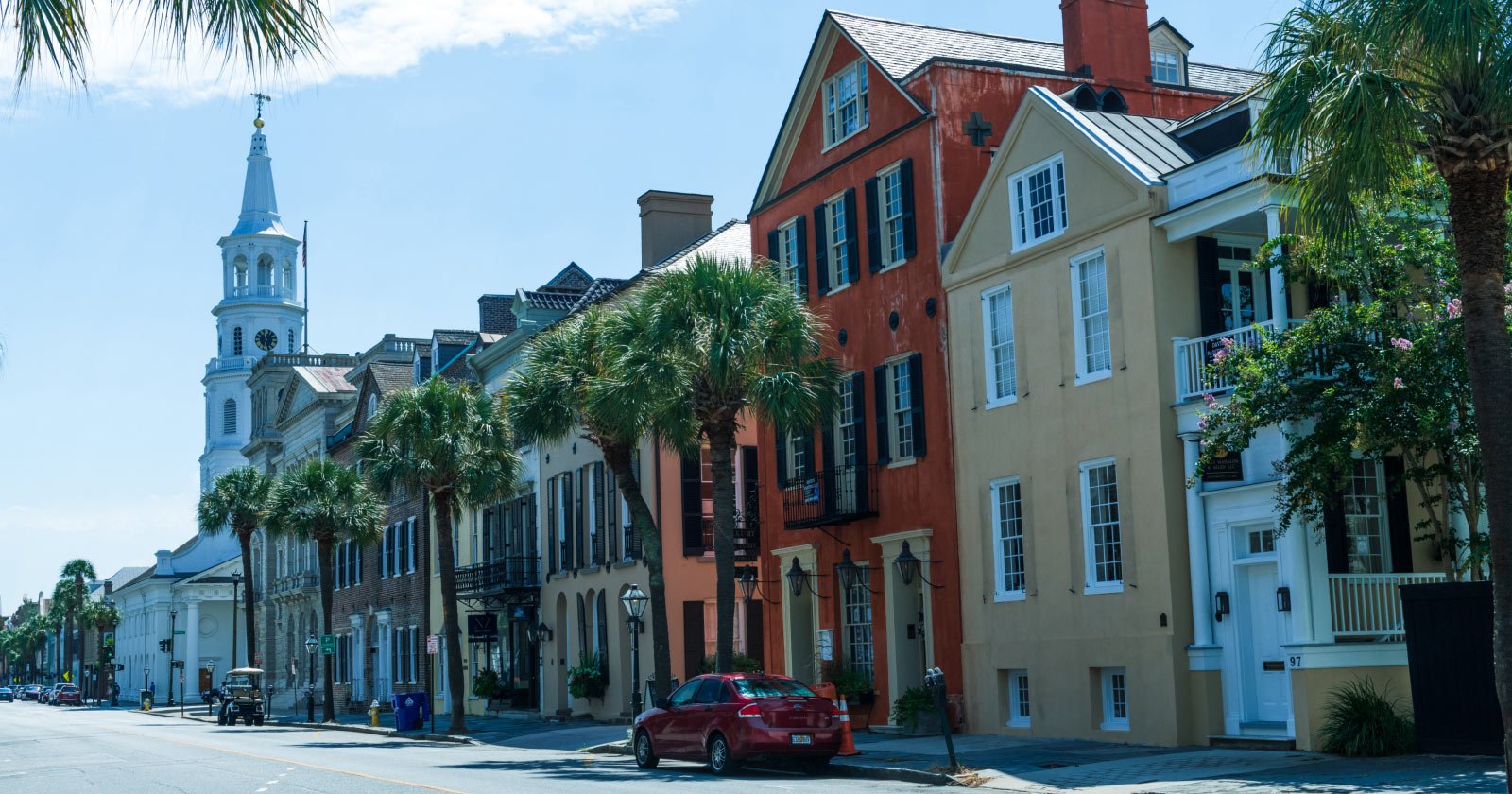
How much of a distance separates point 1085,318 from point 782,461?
32.6ft

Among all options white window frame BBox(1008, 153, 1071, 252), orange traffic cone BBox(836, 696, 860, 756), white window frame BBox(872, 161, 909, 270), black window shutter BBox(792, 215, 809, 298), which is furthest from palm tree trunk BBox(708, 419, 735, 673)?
white window frame BBox(1008, 153, 1071, 252)

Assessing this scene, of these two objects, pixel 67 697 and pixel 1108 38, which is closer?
pixel 1108 38

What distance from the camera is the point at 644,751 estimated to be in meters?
24.5

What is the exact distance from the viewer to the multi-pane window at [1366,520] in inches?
830

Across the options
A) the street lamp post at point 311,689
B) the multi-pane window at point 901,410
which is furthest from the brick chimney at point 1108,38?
the street lamp post at point 311,689

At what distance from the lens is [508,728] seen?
39.8m

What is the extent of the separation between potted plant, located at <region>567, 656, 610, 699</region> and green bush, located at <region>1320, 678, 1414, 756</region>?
23.7 metres

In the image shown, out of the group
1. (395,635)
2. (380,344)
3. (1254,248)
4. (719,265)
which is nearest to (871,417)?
(719,265)

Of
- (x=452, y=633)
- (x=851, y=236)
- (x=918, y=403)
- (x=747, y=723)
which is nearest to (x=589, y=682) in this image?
(x=452, y=633)

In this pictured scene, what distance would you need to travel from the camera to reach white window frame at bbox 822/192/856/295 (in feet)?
102

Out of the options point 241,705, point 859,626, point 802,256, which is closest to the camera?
point 859,626

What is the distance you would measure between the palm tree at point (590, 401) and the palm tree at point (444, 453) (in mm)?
8430

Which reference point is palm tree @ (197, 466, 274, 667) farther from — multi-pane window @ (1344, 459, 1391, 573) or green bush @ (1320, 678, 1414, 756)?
green bush @ (1320, 678, 1414, 756)

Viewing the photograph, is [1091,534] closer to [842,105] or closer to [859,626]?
[859,626]
